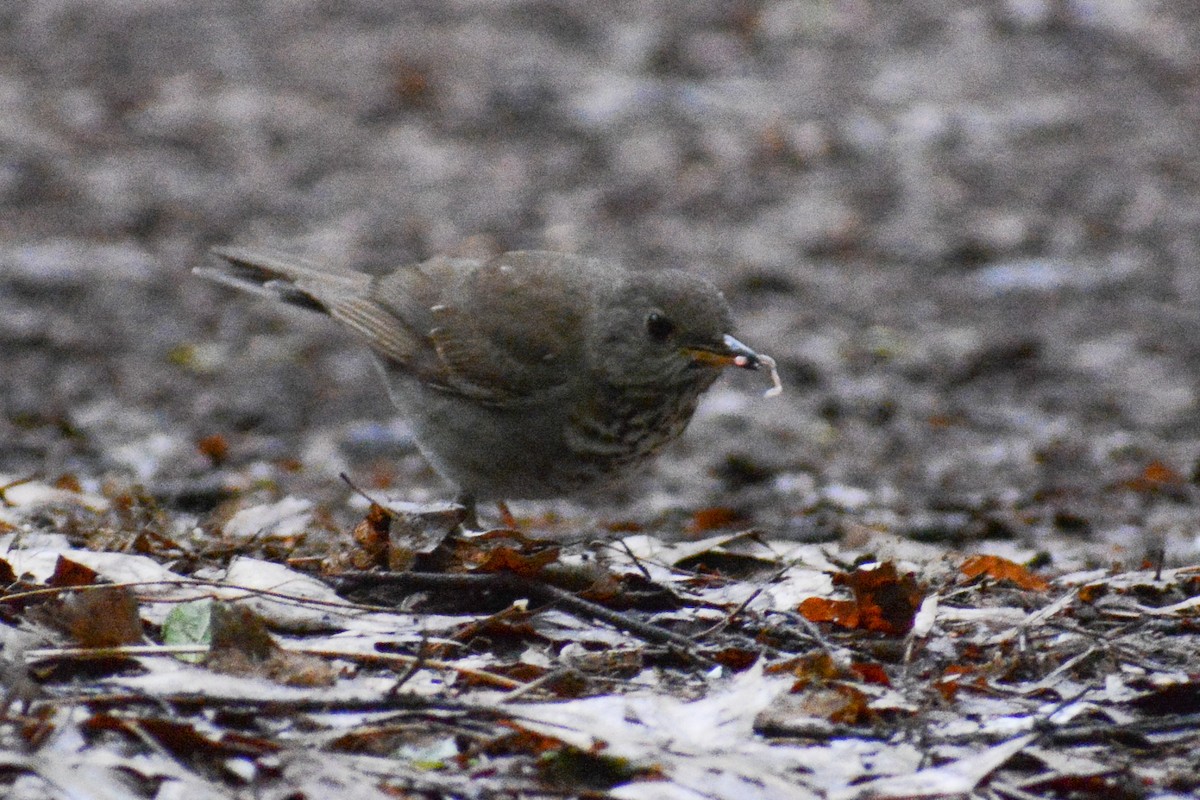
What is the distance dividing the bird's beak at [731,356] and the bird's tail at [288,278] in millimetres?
1889

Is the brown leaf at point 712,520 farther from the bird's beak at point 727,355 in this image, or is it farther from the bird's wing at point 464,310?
the bird's beak at point 727,355

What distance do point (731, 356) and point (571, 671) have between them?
2.03 meters

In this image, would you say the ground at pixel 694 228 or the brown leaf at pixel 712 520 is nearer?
the brown leaf at pixel 712 520

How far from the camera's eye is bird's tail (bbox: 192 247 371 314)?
7195 millimetres

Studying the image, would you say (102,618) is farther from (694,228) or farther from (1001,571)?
(694,228)

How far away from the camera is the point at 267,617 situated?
4.47 m

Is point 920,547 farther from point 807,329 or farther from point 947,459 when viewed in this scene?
point 807,329

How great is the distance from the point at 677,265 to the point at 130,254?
394 centimetres

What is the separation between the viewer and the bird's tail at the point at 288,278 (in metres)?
7.20

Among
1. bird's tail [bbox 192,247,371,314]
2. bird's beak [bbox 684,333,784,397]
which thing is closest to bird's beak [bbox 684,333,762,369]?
bird's beak [bbox 684,333,784,397]

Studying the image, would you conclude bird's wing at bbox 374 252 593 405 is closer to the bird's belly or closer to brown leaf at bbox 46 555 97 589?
the bird's belly

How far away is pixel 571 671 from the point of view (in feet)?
13.5

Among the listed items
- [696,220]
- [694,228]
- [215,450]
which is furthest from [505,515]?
[696,220]

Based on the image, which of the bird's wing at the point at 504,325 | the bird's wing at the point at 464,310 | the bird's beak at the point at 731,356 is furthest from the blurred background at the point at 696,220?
the bird's wing at the point at 504,325
